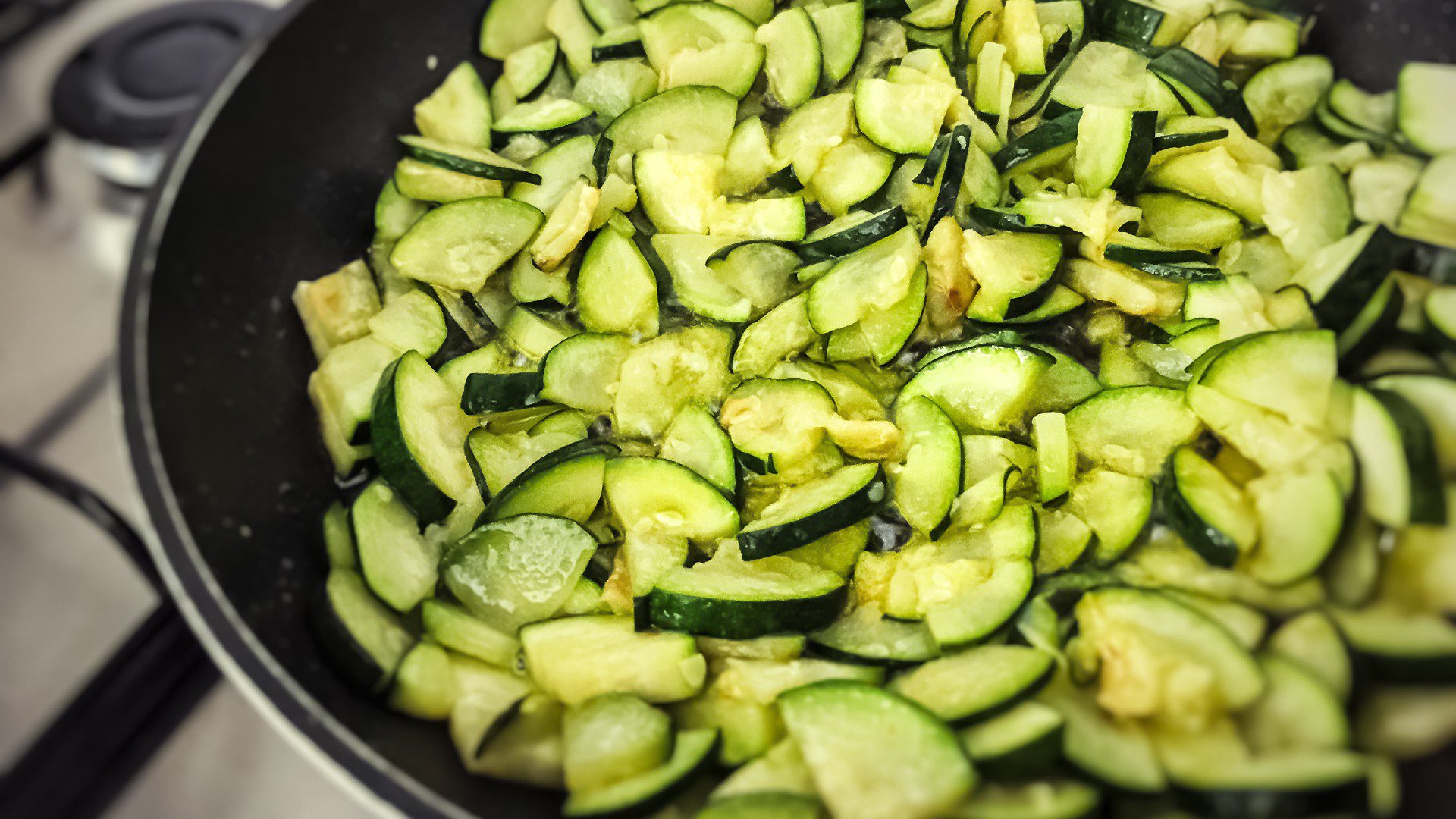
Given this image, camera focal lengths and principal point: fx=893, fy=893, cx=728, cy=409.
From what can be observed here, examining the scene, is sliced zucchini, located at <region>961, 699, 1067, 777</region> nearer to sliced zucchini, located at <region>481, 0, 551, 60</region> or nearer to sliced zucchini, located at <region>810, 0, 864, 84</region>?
sliced zucchini, located at <region>810, 0, 864, 84</region>

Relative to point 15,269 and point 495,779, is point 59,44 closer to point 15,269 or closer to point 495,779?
point 15,269

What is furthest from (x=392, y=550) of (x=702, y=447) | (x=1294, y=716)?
(x=1294, y=716)

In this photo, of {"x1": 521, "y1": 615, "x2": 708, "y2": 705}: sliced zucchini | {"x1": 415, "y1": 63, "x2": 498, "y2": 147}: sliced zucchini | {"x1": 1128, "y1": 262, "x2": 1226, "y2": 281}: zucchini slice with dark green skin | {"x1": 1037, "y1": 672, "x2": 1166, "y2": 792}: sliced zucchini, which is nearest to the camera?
{"x1": 1037, "y1": 672, "x2": 1166, "y2": 792}: sliced zucchini

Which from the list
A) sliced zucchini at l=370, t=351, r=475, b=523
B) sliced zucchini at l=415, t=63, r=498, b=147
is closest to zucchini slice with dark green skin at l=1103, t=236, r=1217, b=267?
sliced zucchini at l=370, t=351, r=475, b=523

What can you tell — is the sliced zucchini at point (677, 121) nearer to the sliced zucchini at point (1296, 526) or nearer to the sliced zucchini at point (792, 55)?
the sliced zucchini at point (792, 55)

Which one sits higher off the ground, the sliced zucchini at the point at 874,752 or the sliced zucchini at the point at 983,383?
the sliced zucchini at the point at 983,383

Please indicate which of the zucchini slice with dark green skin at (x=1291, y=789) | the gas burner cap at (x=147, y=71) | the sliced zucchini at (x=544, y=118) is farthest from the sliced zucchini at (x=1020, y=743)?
the gas burner cap at (x=147, y=71)
